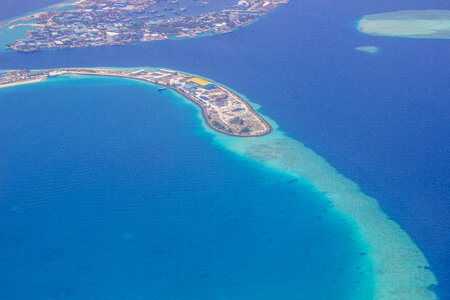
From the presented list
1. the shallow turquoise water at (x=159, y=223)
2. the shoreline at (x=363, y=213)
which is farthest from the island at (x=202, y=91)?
the shallow turquoise water at (x=159, y=223)

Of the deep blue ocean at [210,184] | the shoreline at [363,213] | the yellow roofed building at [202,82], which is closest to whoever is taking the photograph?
the shoreline at [363,213]

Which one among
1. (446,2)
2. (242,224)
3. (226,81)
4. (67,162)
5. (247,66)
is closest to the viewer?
(242,224)

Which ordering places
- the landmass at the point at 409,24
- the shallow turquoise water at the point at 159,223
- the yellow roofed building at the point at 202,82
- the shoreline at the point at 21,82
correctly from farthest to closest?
the landmass at the point at 409,24
the shoreline at the point at 21,82
the yellow roofed building at the point at 202,82
the shallow turquoise water at the point at 159,223

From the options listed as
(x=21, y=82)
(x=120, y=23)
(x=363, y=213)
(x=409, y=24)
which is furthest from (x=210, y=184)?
(x=120, y=23)

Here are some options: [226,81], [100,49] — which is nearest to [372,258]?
[226,81]

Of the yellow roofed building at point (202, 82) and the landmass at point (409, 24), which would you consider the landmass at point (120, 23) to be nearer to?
the yellow roofed building at point (202, 82)

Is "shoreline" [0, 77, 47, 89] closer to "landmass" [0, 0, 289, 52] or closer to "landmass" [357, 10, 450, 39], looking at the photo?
"landmass" [0, 0, 289, 52]

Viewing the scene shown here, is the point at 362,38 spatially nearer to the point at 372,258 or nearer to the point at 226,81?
the point at 226,81
